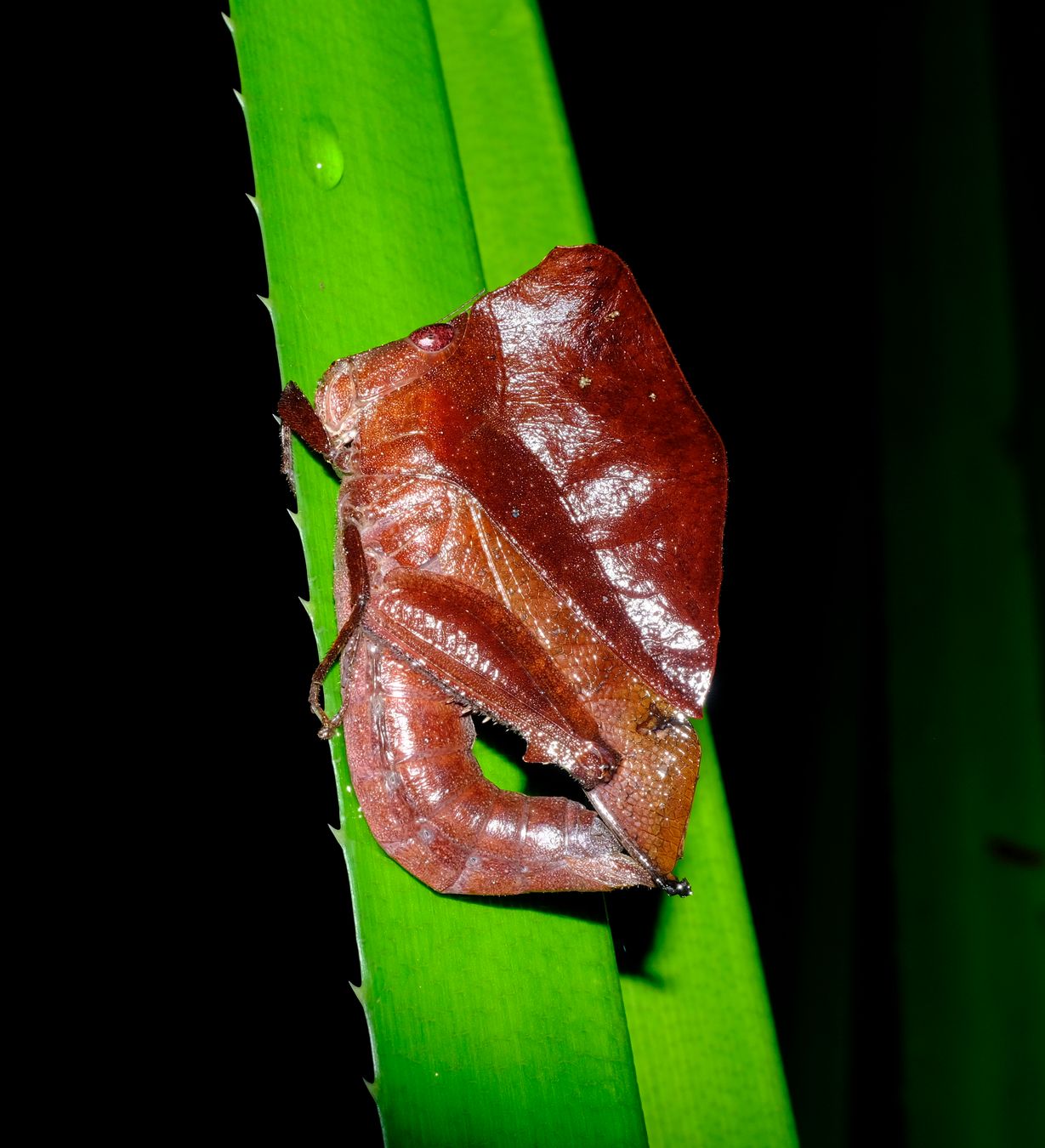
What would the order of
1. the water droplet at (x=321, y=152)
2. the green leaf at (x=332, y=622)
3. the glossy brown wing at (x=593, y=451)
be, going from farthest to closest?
1. the glossy brown wing at (x=593, y=451)
2. the water droplet at (x=321, y=152)
3. the green leaf at (x=332, y=622)

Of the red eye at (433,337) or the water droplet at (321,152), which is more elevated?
the water droplet at (321,152)

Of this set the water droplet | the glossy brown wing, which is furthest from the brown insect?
the water droplet

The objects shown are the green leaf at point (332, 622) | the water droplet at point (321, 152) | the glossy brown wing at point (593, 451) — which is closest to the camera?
the green leaf at point (332, 622)

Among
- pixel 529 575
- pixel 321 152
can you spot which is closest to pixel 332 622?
pixel 529 575

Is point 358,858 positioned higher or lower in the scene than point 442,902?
higher

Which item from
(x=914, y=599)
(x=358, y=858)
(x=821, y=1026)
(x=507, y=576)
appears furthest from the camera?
(x=821, y=1026)

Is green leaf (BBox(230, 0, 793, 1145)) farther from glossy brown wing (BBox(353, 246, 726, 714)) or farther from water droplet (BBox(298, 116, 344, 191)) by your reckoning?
glossy brown wing (BBox(353, 246, 726, 714))

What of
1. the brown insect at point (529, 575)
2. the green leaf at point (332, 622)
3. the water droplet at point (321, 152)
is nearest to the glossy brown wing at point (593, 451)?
the brown insect at point (529, 575)

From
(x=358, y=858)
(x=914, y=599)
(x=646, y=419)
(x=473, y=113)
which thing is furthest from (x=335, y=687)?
(x=914, y=599)

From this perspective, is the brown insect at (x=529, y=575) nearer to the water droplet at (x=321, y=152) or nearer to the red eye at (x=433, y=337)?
the red eye at (x=433, y=337)

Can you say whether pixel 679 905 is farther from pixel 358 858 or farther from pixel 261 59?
pixel 261 59
